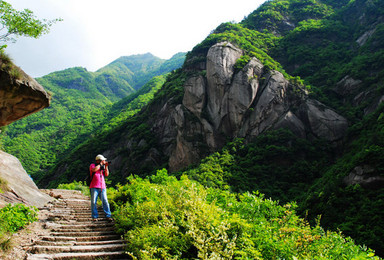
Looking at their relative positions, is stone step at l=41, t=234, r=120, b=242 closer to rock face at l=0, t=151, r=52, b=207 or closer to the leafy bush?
the leafy bush

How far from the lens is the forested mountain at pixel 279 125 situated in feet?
70.3

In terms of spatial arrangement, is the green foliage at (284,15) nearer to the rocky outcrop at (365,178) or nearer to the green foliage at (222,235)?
the rocky outcrop at (365,178)

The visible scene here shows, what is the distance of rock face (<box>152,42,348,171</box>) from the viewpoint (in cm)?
3356

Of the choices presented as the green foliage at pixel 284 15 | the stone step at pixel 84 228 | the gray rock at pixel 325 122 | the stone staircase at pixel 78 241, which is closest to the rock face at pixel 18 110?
the stone staircase at pixel 78 241

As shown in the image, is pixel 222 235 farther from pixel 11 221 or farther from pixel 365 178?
pixel 365 178

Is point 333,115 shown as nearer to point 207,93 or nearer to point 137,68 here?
point 207,93

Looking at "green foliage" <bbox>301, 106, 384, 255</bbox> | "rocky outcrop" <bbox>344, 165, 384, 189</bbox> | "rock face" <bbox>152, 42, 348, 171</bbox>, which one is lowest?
"green foliage" <bbox>301, 106, 384, 255</bbox>

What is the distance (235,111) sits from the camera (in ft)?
118

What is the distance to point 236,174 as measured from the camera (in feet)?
98.2

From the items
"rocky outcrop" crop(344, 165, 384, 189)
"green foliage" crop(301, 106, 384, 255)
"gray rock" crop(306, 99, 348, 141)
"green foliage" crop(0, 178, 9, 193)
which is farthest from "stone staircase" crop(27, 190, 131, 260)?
"gray rock" crop(306, 99, 348, 141)

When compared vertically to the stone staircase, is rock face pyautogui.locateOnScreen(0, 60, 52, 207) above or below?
above

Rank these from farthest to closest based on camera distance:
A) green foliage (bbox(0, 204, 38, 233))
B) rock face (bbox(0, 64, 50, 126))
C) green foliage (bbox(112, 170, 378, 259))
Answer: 1. rock face (bbox(0, 64, 50, 126))
2. green foliage (bbox(0, 204, 38, 233))
3. green foliage (bbox(112, 170, 378, 259))

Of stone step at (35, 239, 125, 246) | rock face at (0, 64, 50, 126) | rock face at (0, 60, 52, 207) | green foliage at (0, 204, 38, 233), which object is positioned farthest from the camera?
rock face at (0, 64, 50, 126)

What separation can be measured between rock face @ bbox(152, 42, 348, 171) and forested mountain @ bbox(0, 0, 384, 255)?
147 mm
